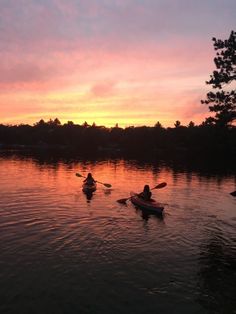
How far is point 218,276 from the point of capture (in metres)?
18.8

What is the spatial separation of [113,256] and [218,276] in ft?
17.6

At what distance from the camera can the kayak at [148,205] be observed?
104 feet

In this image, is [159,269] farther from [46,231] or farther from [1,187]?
A: [1,187]

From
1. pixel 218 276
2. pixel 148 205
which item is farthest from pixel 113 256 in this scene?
pixel 148 205

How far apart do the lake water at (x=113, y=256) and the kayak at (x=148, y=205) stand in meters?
0.71

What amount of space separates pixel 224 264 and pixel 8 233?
12736mm

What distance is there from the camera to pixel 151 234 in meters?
25.9

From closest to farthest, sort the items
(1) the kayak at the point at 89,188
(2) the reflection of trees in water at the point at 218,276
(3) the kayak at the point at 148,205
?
(2) the reflection of trees in water at the point at 218,276, (3) the kayak at the point at 148,205, (1) the kayak at the point at 89,188

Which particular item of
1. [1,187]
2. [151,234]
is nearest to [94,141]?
[1,187]

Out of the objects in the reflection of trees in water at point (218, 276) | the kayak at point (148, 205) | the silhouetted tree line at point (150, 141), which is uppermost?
the silhouetted tree line at point (150, 141)

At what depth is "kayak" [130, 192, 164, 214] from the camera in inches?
1248

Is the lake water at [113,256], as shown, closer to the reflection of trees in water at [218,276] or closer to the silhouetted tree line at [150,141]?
the reflection of trees in water at [218,276]

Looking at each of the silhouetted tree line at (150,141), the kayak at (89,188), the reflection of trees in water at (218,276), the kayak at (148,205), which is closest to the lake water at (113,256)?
the reflection of trees in water at (218,276)

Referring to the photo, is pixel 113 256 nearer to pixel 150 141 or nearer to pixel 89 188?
pixel 89 188
